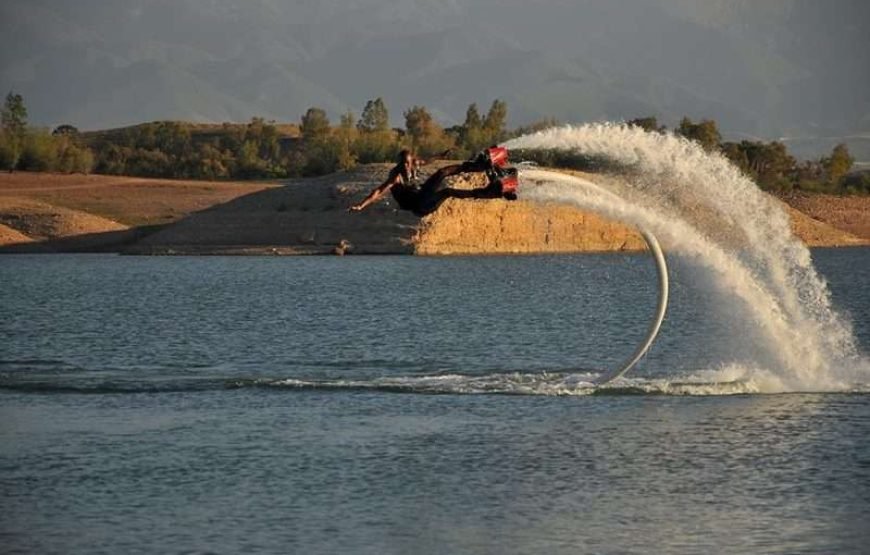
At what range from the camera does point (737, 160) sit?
180875 mm

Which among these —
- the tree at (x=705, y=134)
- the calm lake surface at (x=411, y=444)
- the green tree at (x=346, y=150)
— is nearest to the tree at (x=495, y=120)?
the green tree at (x=346, y=150)

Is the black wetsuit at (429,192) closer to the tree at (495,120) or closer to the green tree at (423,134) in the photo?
the green tree at (423,134)

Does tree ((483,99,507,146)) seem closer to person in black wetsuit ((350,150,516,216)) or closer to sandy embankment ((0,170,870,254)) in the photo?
sandy embankment ((0,170,870,254))

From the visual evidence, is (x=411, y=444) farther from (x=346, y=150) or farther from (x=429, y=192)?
(x=346, y=150)

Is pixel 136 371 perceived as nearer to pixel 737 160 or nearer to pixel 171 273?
pixel 171 273

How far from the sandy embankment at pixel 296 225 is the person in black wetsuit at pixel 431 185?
92744 millimetres

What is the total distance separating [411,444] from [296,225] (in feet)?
331

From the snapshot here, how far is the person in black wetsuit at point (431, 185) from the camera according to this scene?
2872cm

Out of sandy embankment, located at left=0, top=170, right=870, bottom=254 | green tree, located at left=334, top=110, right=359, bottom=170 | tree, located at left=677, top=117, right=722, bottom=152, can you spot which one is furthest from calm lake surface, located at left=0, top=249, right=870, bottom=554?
green tree, located at left=334, top=110, right=359, bottom=170

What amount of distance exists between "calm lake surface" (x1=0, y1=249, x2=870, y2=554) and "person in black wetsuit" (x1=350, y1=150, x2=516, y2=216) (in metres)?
4.30

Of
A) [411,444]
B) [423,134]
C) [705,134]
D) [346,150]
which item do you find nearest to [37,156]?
[346,150]

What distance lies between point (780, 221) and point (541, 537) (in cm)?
1614

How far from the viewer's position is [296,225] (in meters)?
130

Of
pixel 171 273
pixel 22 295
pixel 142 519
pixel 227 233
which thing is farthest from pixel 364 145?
pixel 142 519
